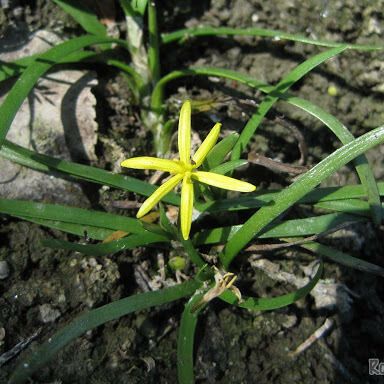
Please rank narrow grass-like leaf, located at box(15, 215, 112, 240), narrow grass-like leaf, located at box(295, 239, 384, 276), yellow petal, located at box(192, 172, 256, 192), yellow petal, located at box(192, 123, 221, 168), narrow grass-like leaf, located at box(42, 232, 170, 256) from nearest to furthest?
yellow petal, located at box(192, 172, 256, 192) → yellow petal, located at box(192, 123, 221, 168) → narrow grass-like leaf, located at box(42, 232, 170, 256) → narrow grass-like leaf, located at box(295, 239, 384, 276) → narrow grass-like leaf, located at box(15, 215, 112, 240)

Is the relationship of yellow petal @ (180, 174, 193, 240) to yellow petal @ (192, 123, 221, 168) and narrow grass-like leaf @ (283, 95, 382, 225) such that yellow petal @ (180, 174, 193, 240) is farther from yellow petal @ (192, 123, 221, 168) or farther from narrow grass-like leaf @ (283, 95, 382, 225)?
narrow grass-like leaf @ (283, 95, 382, 225)

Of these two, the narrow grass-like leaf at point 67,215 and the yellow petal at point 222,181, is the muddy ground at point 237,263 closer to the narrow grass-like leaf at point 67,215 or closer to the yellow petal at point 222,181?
the narrow grass-like leaf at point 67,215

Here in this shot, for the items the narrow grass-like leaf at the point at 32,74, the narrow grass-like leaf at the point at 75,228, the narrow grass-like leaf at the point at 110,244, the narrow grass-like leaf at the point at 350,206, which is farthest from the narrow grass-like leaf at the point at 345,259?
the narrow grass-like leaf at the point at 32,74

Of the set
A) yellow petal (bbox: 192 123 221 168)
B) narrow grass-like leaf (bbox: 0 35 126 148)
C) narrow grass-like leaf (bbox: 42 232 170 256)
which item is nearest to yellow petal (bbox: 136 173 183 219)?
yellow petal (bbox: 192 123 221 168)

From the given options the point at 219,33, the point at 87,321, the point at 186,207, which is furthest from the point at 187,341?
the point at 219,33

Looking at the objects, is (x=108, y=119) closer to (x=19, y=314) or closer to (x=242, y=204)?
(x=242, y=204)
